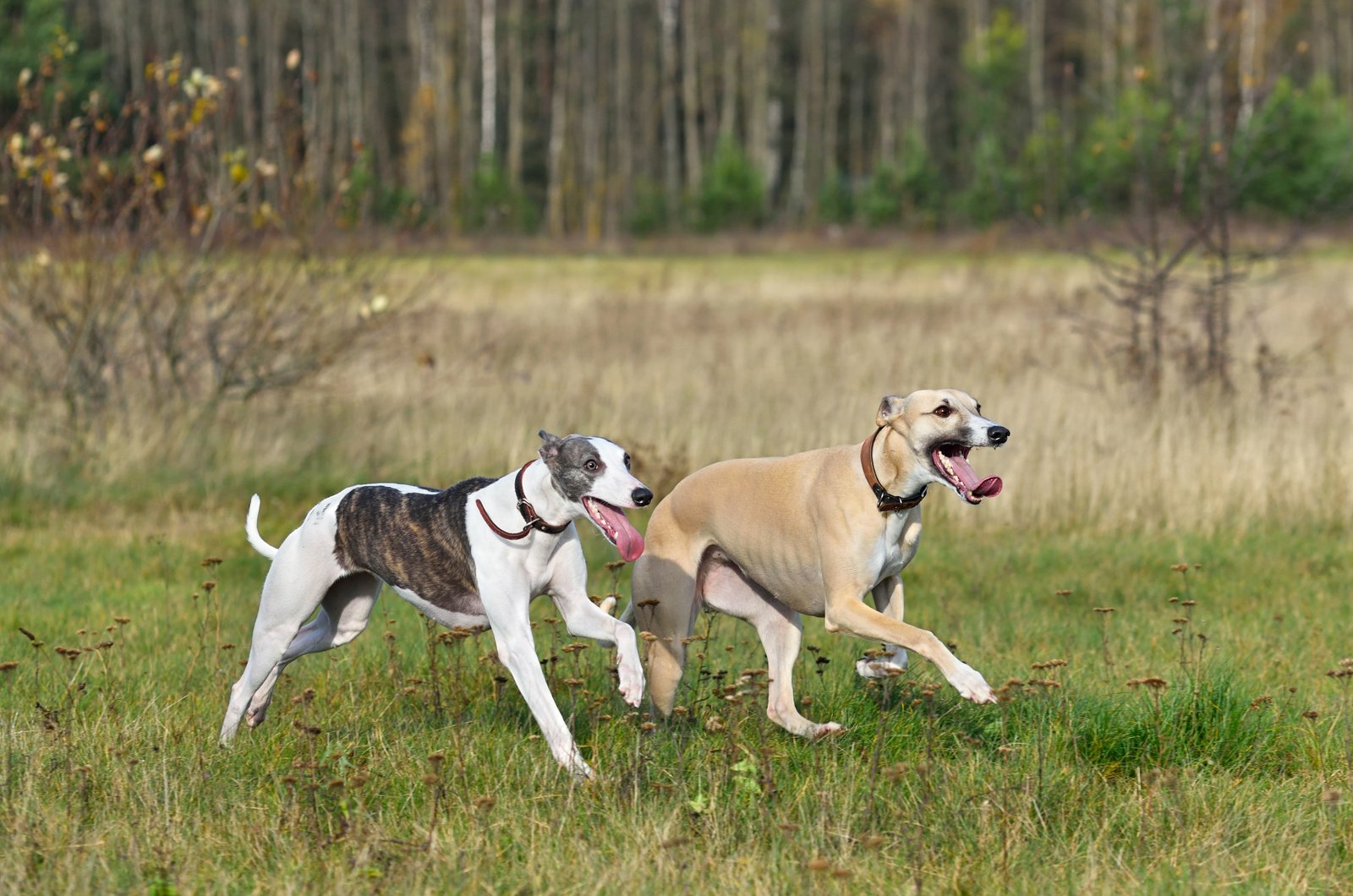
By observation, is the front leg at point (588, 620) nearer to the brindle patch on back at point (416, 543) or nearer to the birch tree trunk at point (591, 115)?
the brindle patch on back at point (416, 543)

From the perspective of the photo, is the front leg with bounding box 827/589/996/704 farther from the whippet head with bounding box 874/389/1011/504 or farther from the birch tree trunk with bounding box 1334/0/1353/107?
the birch tree trunk with bounding box 1334/0/1353/107

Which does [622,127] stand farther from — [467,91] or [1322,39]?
[1322,39]

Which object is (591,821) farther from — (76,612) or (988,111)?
(988,111)

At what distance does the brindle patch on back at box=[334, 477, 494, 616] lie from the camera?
5477 mm

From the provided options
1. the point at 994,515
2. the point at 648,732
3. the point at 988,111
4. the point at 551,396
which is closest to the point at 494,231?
the point at 988,111

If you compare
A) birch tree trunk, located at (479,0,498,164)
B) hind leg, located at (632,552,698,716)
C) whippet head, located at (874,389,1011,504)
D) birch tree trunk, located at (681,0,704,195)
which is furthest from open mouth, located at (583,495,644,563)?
birch tree trunk, located at (681,0,704,195)

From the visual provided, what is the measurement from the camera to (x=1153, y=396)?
12.8m

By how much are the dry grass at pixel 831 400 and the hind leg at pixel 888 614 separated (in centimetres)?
444

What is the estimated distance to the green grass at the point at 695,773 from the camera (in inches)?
174

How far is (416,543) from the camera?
553 cm

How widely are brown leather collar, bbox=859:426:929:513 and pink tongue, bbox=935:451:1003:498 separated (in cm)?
13

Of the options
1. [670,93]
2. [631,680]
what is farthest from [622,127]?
[631,680]

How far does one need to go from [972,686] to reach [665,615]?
133 centimetres

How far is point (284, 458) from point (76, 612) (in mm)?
3775
